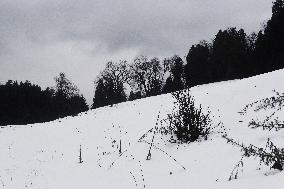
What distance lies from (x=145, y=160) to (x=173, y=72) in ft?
48.3

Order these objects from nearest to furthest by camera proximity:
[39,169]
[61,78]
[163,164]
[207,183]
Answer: [207,183]
[163,164]
[39,169]
[61,78]

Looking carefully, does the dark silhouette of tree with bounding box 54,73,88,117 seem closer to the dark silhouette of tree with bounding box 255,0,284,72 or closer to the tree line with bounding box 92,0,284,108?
the tree line with bounding box 92,0,284,108

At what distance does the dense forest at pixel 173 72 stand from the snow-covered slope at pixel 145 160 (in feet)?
6.92

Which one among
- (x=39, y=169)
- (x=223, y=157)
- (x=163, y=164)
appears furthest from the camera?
(x=39, y=169)

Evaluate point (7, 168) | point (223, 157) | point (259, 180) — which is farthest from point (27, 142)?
point (259, 180)

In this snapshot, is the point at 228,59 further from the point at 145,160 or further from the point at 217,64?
the point at 145,160

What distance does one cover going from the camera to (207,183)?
5258 mm

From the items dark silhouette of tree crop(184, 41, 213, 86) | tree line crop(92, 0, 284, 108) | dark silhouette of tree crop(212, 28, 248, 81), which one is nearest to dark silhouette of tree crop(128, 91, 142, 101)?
tree line crop(92, 0, 284, 108)

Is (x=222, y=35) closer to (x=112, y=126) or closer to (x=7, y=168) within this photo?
(x=112, y=126)

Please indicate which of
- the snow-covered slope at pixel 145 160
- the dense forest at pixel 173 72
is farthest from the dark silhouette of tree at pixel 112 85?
the snow-covered slope at pixel 145 160

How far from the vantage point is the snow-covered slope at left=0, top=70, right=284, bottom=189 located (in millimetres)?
5684

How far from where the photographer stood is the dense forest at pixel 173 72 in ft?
133

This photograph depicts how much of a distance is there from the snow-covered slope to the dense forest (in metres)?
2.11

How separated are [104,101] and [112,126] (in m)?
67.2
